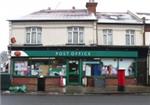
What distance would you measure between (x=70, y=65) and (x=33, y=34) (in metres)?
4.46

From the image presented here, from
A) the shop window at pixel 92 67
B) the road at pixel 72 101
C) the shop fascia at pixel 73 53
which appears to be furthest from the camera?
the shop window at pixel 92 67

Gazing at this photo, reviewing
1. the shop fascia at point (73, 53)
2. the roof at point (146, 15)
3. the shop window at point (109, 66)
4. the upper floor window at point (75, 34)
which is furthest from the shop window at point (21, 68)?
the roof at point (146, 15)

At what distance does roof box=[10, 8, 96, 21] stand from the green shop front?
2902 mm

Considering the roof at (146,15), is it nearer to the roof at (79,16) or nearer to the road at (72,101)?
the roof at (79,16)

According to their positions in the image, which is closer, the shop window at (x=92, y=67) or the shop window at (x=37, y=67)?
the shop window at (x=92, y=67)

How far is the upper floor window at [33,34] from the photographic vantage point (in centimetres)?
4759

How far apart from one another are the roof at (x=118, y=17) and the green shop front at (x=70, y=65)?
2.96 m

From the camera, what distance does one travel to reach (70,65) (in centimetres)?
4719

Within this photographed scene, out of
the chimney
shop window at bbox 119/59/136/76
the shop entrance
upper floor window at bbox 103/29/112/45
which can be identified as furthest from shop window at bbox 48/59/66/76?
the chimney

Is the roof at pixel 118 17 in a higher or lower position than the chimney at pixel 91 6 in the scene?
lower

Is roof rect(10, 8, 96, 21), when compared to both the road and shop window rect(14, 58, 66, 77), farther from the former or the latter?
the road

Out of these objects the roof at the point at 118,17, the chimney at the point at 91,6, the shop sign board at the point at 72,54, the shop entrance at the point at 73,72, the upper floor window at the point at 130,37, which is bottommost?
the shop entrance at the point at 73,72

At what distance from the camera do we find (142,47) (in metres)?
47.2

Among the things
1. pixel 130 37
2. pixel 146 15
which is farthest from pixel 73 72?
pixel 146 15
